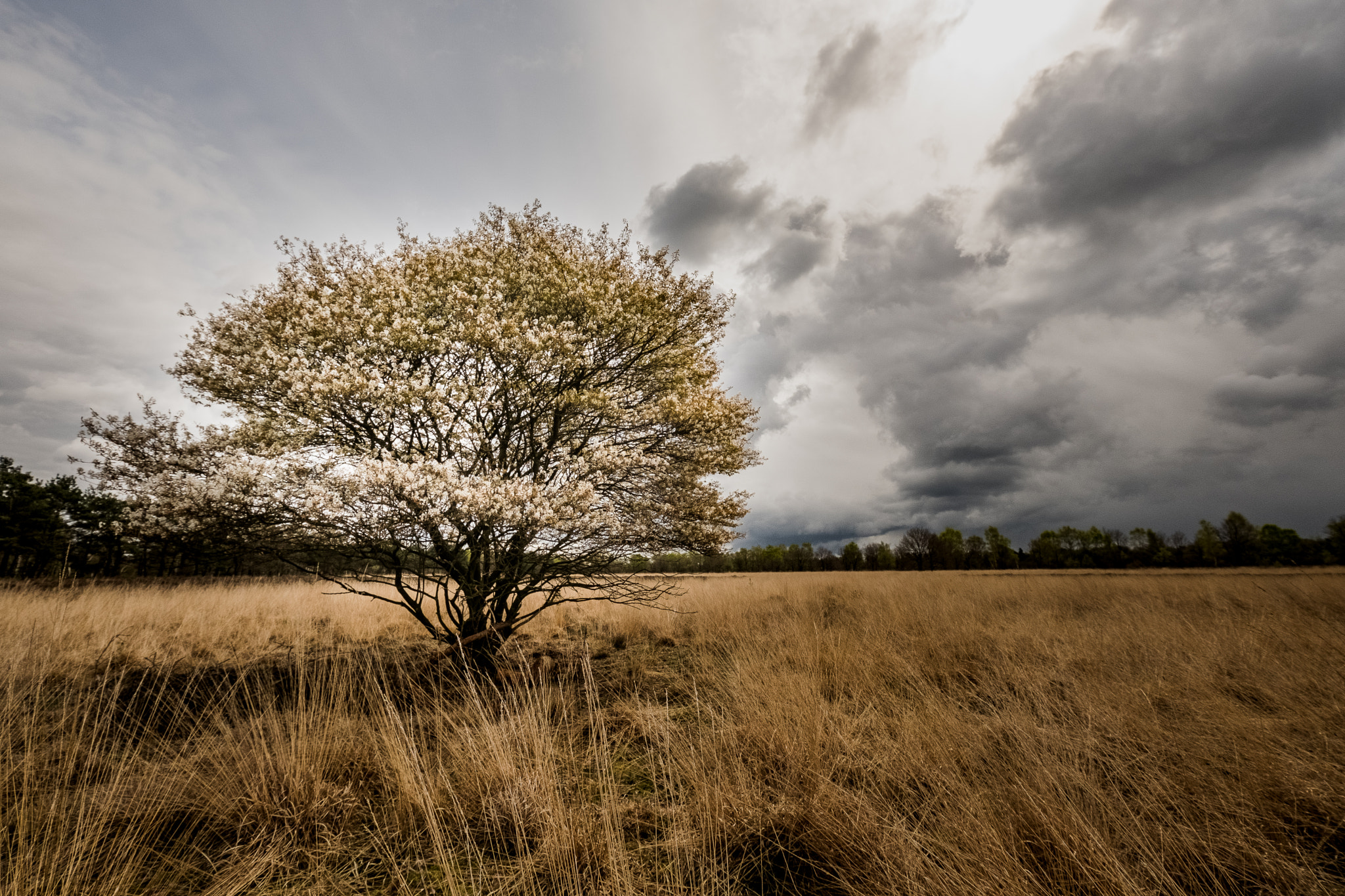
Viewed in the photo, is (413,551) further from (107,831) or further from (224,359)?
(224,359)

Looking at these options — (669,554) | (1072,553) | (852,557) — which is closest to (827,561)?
(852,557)

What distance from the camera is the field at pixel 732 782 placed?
2418 millimetres

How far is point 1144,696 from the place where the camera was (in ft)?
14.8

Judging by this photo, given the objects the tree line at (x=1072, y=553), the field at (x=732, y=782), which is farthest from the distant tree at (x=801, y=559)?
the field at (x=732, y=782)

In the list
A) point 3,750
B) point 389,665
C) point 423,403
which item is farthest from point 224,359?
point 389,665

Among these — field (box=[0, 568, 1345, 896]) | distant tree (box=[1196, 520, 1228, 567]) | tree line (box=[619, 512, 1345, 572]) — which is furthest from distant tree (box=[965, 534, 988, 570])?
field (box=[0, 568, 1345, 896])

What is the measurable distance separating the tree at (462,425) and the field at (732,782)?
1627mm

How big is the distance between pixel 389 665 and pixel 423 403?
4.64 m

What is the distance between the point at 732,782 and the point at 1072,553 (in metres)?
84.9

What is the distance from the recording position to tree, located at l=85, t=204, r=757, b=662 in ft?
17.4

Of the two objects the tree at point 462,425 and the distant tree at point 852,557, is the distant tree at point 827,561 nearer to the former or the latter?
the distant tree at point 852,557

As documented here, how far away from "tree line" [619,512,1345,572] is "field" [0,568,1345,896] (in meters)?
42.9

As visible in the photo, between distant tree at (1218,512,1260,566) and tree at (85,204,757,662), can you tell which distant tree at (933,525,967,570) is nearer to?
distant tree at (1218,512,1260,566)

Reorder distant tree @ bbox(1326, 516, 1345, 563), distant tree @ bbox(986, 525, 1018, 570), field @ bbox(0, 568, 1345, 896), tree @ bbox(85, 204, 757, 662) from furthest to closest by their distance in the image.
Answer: distant tree @ bbox(986, 525, 1018, 570), distant tree @ bbox(1326, 516, 1345, 563), tree @ bbox(85, 204, 757, 662), field @ bbox(0, 568, 1345, 896)
